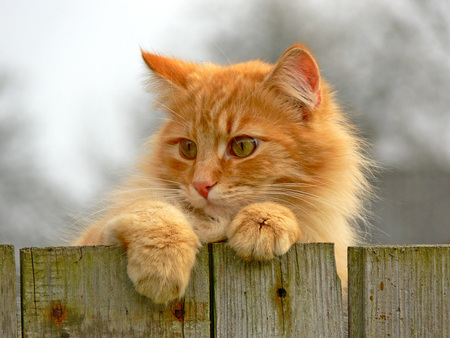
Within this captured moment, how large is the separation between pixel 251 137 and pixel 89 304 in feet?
3.02

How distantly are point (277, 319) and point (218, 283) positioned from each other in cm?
19

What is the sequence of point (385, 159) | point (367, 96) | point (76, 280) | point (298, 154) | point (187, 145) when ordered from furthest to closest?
point (367, 96) < point (385, 159) < point (187, 145) < point (298, 154) < point (76, 280)

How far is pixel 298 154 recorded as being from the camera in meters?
2.07

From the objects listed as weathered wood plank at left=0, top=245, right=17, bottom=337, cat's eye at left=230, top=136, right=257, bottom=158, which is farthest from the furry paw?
cat's eye at left=230, top=136, right=257, bottom=158

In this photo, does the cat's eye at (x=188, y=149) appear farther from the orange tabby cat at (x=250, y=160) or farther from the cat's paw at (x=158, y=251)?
the cat's paw at (x=158, y=251)

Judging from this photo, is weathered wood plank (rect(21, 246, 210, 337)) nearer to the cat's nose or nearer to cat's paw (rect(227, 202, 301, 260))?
cat's paw (rect(227, 202, 301, 260))

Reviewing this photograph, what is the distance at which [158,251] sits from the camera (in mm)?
1489

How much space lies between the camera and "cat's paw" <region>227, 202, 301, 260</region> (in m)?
1.50

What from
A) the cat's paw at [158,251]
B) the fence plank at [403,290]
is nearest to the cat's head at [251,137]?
the cat's paw at [158,251]

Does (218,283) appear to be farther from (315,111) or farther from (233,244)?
(315,111)

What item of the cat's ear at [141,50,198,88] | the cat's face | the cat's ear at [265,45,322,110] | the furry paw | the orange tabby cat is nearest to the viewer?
the furry paw

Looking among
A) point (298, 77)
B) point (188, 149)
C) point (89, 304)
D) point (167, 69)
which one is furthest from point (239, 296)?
point (167, 69)

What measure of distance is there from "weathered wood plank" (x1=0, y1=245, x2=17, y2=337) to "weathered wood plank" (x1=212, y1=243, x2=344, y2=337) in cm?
55

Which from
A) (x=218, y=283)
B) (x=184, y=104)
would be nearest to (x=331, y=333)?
(x=218, y=283)
